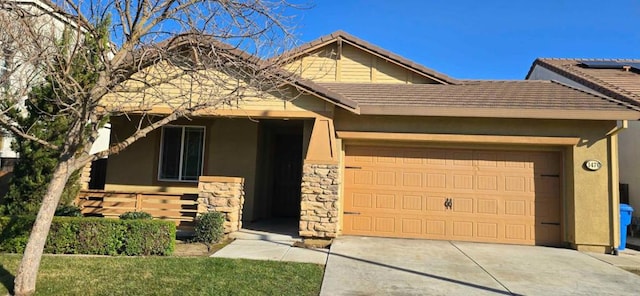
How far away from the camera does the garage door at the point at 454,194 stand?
960 cm

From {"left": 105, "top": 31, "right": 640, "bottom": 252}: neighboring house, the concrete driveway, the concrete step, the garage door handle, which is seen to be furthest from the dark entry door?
the garage door handle

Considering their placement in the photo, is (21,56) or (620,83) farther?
(620,83)

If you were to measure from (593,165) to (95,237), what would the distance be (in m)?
10.2

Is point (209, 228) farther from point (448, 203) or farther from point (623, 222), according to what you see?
point (623, 222)

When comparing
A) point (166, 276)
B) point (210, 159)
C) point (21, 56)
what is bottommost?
point (166, 276)

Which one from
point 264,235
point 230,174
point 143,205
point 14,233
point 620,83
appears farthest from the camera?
point 620,83

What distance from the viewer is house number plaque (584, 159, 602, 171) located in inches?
359

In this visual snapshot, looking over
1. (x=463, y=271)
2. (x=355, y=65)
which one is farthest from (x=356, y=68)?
(x=463, y=271)

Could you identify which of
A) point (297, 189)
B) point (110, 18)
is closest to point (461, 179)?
point (297, 189)

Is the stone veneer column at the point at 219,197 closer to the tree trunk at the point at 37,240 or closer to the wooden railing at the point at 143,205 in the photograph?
the wooden railing at the point at 143,205

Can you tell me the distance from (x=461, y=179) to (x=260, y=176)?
5451 millimetres

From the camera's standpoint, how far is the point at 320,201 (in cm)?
895

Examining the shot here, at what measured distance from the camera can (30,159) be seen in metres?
8.88

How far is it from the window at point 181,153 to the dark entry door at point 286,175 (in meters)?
2.61
